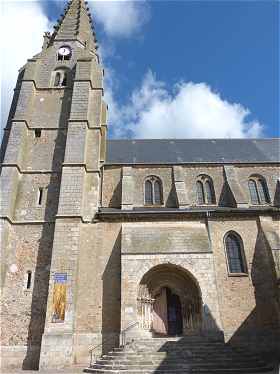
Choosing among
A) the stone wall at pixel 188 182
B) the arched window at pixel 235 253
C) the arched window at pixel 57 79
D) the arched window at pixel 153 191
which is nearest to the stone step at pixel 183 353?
the arched window at pixel 235 253

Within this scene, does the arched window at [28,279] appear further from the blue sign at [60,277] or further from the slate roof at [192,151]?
the slate roof at [192,151]

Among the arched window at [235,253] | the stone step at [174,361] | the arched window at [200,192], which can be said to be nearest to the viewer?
the stone step at [174,361]

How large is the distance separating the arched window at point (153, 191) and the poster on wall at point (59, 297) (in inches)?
286

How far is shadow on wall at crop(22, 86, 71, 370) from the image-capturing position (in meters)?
12.8

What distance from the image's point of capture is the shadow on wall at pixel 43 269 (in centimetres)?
1280

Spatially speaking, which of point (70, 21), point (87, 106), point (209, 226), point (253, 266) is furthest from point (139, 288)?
point (70, 21)

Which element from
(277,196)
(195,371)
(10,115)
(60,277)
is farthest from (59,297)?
(277,196)

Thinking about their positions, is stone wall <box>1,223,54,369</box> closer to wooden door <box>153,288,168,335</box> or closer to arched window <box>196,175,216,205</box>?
wooden door <box>153,288,168,335</box>

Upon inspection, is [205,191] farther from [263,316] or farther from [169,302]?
[263,316]

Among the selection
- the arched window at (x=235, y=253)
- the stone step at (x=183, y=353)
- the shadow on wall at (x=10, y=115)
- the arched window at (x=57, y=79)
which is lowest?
the stone step at (x=183, y=353)

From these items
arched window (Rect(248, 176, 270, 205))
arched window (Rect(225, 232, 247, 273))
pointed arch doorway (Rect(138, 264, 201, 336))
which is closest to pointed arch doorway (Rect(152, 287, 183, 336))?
pointed arch doorway (Rect(138, 264, 201, 336))

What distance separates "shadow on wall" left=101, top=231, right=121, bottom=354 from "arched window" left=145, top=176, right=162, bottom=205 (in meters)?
4.60

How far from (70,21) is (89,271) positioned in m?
19.9

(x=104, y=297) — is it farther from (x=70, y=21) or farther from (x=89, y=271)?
(x=70, y=21)
